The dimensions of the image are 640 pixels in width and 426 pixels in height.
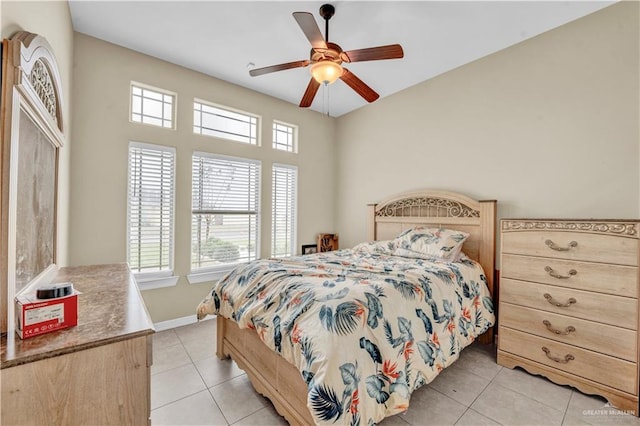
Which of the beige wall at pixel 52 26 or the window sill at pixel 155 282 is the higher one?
the beige wall at pixel 52 26

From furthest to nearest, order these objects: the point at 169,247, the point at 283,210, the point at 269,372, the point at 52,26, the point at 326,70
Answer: the point at 283,210 < the point at 169,247 < the point at 326,70 < the point at 269,372 < the point at 52,26

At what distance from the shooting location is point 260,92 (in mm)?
3842

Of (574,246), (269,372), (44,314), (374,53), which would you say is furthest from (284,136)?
(44,314)

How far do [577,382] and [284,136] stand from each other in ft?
13.3

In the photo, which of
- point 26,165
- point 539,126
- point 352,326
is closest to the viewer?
point 26,165

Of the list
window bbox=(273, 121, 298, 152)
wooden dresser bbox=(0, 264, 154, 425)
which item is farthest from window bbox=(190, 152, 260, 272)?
wooden dresser bbox=(0, 264, 154, 425)

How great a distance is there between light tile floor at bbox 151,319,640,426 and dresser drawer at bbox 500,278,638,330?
57 cm

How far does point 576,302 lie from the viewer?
2.04m

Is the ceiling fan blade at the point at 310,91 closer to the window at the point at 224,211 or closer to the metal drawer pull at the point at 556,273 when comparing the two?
the window at the point at 224,211

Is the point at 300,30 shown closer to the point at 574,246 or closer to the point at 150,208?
the point at 150,208

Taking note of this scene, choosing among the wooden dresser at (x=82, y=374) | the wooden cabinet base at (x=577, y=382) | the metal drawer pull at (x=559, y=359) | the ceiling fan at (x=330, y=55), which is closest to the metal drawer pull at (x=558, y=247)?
the metal drawer pull at (x=559, y=359)

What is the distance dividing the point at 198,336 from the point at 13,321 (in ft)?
7.27

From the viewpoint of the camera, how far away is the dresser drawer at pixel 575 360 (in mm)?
1833

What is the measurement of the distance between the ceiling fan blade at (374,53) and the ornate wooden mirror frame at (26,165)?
5.58ft
